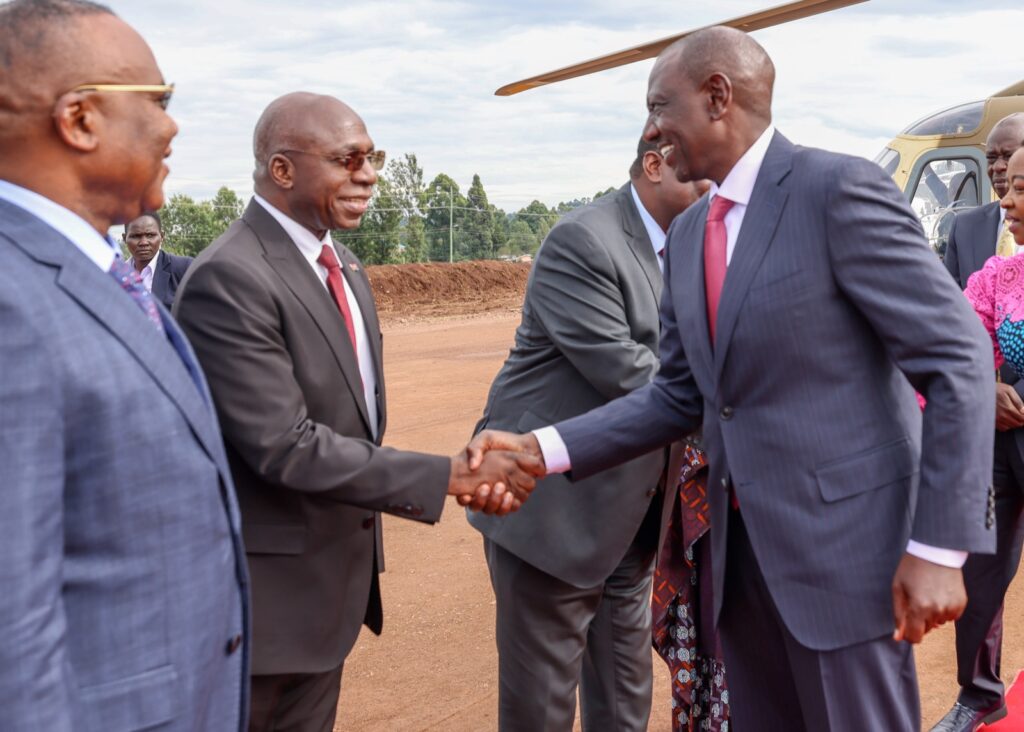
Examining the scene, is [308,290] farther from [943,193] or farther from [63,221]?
[943,193]

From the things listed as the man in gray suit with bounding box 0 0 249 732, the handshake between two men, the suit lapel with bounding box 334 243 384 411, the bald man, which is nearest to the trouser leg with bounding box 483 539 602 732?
the handshake between two men

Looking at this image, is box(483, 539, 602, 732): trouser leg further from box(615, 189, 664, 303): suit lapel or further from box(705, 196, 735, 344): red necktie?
box(705, 196, 735, 344): red necktie

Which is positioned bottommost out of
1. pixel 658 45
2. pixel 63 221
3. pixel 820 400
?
pixel 820 400

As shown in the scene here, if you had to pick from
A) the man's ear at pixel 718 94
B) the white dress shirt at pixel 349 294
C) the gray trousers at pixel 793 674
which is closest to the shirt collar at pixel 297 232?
the white dress shirt at pixel 349 294

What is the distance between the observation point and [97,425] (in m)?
1.64

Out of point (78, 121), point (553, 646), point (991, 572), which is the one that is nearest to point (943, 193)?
point (991, 572)

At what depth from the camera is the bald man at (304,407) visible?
2658mm

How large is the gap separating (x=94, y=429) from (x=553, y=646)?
226 cm

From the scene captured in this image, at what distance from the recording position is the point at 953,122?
1302 centimetres

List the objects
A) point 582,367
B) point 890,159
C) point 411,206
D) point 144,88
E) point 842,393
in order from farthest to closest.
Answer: point 411,206, point 890,159, point 582,367, point 842,393, point 144,88

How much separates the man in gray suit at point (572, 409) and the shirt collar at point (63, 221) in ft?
5.85

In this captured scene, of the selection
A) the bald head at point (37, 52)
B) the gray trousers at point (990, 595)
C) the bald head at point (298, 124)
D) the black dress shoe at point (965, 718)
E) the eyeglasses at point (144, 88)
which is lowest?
the black dress shoe at point (965, 718)

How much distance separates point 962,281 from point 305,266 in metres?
3.83

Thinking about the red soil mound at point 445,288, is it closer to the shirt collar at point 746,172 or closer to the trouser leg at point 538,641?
the trouser leg at point 538,641
